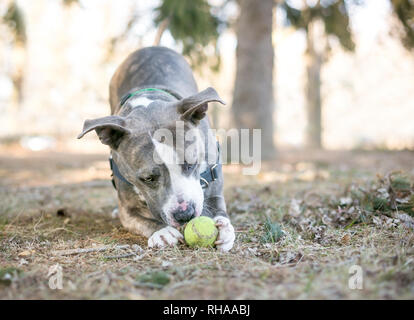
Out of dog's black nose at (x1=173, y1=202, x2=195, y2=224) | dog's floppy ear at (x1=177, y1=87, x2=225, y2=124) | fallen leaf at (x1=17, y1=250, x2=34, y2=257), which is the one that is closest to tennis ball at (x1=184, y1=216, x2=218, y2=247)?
dog's black nose at (x1=173, y1=202, x2=195, y2=224)

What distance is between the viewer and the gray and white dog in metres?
2.81

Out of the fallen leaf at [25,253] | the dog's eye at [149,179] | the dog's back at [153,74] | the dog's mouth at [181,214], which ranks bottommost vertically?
the fallen leaf at [25,253]

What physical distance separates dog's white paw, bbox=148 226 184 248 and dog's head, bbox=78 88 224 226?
9 cm

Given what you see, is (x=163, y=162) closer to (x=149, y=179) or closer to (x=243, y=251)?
(x=149, y=179)

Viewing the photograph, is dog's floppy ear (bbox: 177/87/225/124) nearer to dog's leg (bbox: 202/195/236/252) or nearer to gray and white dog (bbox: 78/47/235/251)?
gray and white dog (bbox: 78/47/235/251)

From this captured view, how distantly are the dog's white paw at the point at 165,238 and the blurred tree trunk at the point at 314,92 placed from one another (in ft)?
32.6

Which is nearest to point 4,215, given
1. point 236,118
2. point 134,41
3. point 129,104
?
point 129,104

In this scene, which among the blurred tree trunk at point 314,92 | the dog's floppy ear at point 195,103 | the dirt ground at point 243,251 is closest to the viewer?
the dirt ground at point 243,251

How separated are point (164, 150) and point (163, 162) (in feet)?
0.32

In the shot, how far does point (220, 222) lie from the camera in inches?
116

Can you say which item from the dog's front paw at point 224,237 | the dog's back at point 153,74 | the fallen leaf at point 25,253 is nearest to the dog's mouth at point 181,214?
the dog's front paw at point 224,237

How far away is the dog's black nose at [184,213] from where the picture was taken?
2730 millimetres

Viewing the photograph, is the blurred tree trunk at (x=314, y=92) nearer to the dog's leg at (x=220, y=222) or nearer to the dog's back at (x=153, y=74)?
the dog's back at (x=153, y=74)
